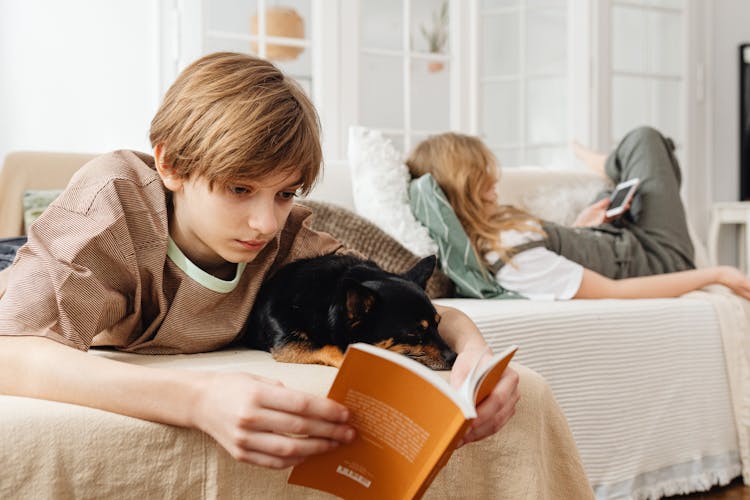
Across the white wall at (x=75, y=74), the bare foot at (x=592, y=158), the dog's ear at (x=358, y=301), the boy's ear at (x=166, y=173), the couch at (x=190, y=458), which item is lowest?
the couch at (x=190, y=458)

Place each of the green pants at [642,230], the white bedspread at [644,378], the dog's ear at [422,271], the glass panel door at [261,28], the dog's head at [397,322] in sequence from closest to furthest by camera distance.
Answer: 1. the dog's head at [397,322]
2. the dog's ear at [422,271]
3. the white bedspread at [644,378]
4. the green pants at [642,230]
5. the glass panel door at [261,28]

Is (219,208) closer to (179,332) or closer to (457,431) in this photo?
(179,332)

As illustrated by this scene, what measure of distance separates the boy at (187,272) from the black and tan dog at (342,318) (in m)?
0.05

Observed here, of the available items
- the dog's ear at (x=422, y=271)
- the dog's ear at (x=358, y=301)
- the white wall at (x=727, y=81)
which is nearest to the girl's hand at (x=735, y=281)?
the dog's ear at (x=422, y=271)

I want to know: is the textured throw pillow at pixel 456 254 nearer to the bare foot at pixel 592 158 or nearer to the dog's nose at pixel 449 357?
the bare foot at pixel 592 158

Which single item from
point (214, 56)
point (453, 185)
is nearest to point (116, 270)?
point (214, 56)

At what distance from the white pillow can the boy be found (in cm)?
108

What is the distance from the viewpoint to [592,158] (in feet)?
10.2

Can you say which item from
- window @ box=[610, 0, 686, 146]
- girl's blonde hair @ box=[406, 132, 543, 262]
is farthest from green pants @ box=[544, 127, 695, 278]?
window @ box=[610, 0, 686, 146]

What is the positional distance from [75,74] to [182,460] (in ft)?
11.6

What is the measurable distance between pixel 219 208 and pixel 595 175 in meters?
2.28

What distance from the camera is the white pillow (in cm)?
228

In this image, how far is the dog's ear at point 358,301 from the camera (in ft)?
3.37

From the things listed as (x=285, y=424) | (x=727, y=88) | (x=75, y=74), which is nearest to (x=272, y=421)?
(x=285, y=424)
